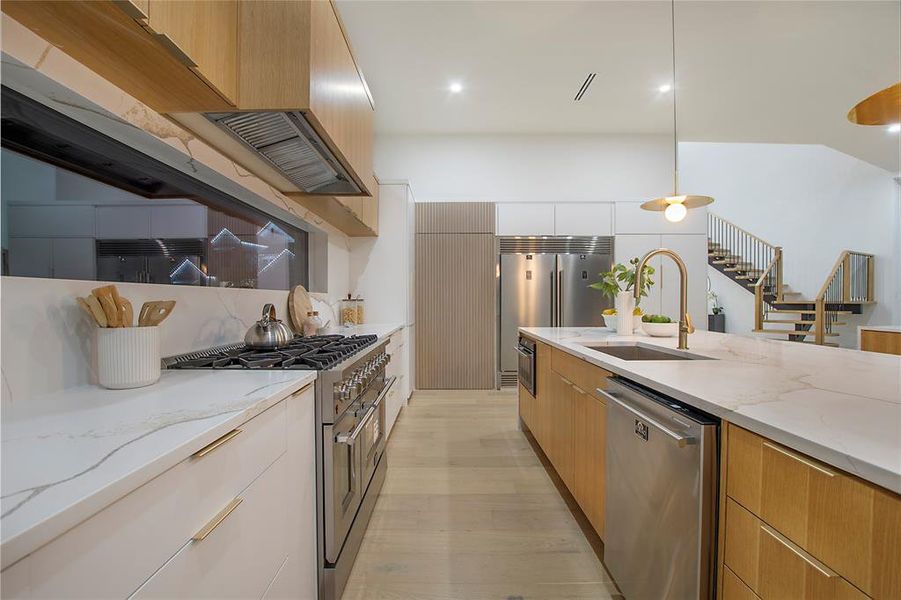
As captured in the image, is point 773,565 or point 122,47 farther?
point 122,47

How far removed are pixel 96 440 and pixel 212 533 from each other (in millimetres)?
279

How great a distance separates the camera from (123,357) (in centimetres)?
97

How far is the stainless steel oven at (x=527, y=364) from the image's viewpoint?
256 centimetres

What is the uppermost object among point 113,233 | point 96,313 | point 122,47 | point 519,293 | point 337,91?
point 337,91

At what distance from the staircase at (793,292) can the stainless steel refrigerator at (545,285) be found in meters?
4.36

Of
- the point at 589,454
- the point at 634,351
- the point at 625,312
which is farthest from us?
the point at 625,312

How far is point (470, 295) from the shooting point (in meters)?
4.38

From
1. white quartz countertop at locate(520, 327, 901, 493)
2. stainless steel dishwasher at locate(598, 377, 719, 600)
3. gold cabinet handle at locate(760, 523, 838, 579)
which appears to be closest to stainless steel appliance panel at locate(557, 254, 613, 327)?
white quartz countertop at locate(520, 327, 901, 493)

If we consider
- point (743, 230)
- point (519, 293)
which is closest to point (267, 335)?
point (519, 293)

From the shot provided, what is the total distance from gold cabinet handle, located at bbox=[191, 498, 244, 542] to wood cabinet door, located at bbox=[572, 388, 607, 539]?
126cm

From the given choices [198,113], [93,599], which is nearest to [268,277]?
[198,113]

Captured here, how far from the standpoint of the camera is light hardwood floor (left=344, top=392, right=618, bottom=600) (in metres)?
1.41

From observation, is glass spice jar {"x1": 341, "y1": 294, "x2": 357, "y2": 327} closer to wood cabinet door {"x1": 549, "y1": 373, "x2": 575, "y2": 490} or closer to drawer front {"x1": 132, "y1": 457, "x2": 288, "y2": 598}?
wood cabinet door {"x1": 549, "y1": 373, "x2": 575, "y2": 490}

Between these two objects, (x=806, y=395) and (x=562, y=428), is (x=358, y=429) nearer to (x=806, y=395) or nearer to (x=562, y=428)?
(x=562, y=428)
